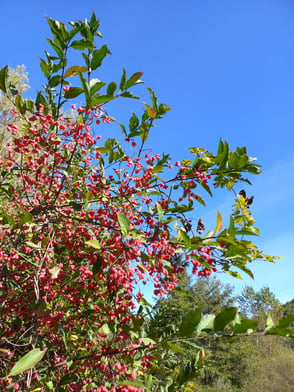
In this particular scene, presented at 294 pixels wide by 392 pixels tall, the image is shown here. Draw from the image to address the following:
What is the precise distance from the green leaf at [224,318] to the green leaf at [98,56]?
5.21 ft

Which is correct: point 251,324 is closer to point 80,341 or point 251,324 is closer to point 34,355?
point 34,355

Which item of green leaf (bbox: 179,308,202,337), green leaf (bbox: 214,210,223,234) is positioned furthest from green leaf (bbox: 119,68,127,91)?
green leaf (bbox: 179,308,202,337)

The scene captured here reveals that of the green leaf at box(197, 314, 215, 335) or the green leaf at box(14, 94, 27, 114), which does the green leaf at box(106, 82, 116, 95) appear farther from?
the green leaf at box(197, 314, 215, 335)

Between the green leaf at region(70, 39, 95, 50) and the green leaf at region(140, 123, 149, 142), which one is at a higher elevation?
the green leaf at region(70, 39, 95, 50)

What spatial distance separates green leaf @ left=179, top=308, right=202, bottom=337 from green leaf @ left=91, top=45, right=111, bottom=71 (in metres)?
1.54

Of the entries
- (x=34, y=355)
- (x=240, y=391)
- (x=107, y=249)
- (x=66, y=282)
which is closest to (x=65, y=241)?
(x=66, y=282)

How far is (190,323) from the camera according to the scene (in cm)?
125

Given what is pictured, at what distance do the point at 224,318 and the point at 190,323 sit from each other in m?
0.16

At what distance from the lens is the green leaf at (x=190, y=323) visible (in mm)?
1245

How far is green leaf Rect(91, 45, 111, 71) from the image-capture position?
1.61m

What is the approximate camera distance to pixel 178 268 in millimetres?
1994

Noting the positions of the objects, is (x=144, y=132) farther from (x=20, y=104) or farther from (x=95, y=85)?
(x=20, y=104)

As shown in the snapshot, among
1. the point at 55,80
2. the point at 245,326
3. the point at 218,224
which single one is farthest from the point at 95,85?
the point at 245,326

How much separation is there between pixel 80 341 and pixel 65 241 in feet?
3.31
